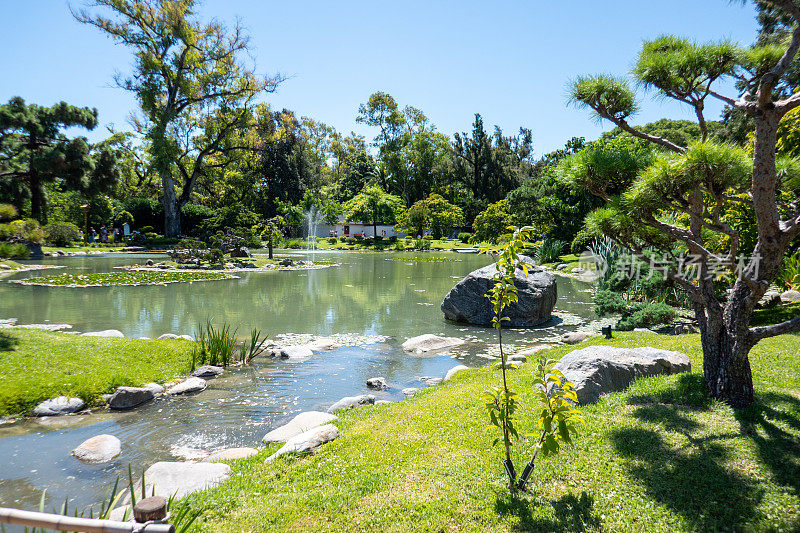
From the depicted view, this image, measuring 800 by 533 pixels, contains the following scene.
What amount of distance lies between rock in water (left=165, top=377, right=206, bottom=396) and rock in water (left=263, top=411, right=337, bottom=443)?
→ 231 cm

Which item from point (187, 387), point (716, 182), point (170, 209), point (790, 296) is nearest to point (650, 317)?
point (790, 296)

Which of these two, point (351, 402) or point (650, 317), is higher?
point (650, 317)

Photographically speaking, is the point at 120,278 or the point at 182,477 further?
the point at 120,278

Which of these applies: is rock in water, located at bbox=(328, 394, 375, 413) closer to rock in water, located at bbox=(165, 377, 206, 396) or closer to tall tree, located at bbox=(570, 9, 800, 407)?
rock in water, located at bbox=(165, 377, 206, 396)

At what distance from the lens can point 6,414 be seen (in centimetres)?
635

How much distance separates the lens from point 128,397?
23.0 ft

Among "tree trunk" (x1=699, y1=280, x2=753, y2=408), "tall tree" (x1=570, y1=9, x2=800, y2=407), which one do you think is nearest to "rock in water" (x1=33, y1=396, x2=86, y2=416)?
"tall tree" (x1=570, y1=9, x2=800, y2=407)

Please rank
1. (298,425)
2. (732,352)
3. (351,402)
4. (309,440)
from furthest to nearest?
1. (351,402)
2. (298,425)
3. (309,440)
4. (732,352)

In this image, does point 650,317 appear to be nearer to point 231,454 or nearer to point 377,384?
point 377,384

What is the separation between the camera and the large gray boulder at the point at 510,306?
1289 centimetres

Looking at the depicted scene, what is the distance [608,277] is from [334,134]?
73.6 metres

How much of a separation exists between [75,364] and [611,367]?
8796mm

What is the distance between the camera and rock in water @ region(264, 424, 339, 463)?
16.4 ft

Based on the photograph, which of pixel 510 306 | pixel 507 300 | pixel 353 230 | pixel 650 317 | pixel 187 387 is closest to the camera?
pixel 507 300
